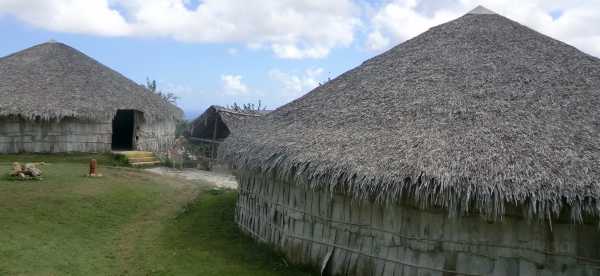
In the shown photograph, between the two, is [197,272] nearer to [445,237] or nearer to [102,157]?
[445,237]

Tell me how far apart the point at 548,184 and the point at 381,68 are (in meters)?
5.03

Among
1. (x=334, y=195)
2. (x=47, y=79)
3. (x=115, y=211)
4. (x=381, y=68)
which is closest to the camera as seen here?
(x=334, y=195)

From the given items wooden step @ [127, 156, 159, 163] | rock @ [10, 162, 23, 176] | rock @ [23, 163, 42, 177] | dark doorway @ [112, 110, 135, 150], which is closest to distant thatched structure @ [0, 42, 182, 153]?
dark doorway @ [112, 110, 135, 150]

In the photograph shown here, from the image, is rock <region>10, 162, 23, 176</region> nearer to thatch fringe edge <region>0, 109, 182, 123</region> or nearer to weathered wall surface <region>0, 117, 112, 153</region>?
thatch fringe edge <region>0, 109, 182, 123</region>

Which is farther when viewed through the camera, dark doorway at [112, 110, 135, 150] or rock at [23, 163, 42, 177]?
dark doorway at [112, 110, 135, 150]

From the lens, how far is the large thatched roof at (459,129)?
6.96 meters

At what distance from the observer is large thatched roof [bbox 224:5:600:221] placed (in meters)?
6.96

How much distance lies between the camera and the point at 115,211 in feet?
40.3

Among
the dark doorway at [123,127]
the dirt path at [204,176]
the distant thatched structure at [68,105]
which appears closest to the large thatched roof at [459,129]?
the dirt path at [204,176]

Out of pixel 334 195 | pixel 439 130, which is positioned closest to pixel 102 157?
pixel 334 195

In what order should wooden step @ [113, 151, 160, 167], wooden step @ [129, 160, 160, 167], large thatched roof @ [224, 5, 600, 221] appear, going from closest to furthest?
large thatched roof @ [224, 5, 600, 221] < wooden step @ [129, 160, 160, 167] < wooden step @ [113, 151, 160, 167]

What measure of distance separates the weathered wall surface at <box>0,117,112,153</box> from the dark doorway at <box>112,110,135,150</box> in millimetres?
4175

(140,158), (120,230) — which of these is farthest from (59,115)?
(120,230)

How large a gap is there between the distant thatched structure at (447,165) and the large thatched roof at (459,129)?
0.03 m
